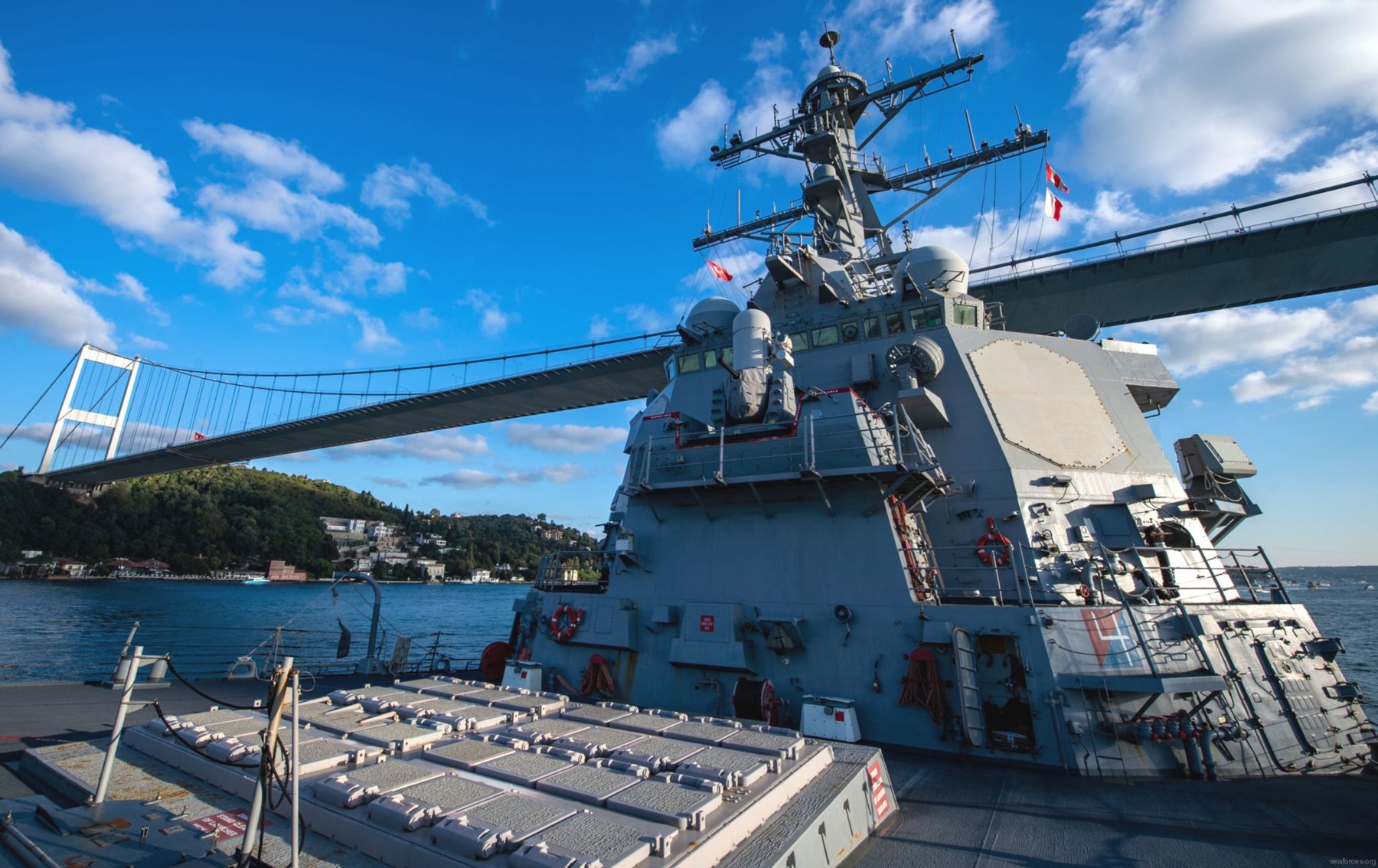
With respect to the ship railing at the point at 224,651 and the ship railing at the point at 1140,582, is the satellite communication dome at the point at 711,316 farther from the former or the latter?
the ship railing at the point at 224,651

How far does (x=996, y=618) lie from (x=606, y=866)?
18.6ft

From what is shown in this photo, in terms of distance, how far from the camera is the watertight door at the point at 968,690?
6.44m

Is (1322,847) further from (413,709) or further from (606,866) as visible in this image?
(413,709)

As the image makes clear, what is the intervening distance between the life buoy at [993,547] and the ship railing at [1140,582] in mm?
37

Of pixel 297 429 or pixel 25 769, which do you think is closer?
pixel 25 769

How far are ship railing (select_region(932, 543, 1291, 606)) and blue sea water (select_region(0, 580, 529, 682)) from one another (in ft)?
31.0

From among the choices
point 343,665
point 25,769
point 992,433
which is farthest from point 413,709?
point 343,665

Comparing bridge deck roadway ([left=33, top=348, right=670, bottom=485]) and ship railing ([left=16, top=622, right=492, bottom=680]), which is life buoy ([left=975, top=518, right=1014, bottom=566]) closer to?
ship railing ([left=16, top=622, right=492, bottom=680])

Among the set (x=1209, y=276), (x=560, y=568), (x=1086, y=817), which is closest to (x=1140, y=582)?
(x=1086, y=817)

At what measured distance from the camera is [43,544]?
200 ft

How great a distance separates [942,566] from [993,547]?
0.93 meters

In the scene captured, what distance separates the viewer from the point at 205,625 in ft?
103

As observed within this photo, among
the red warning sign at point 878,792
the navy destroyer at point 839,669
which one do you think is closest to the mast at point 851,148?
the navy destroyer at point 839,669

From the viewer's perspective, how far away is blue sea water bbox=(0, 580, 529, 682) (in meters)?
18.9
